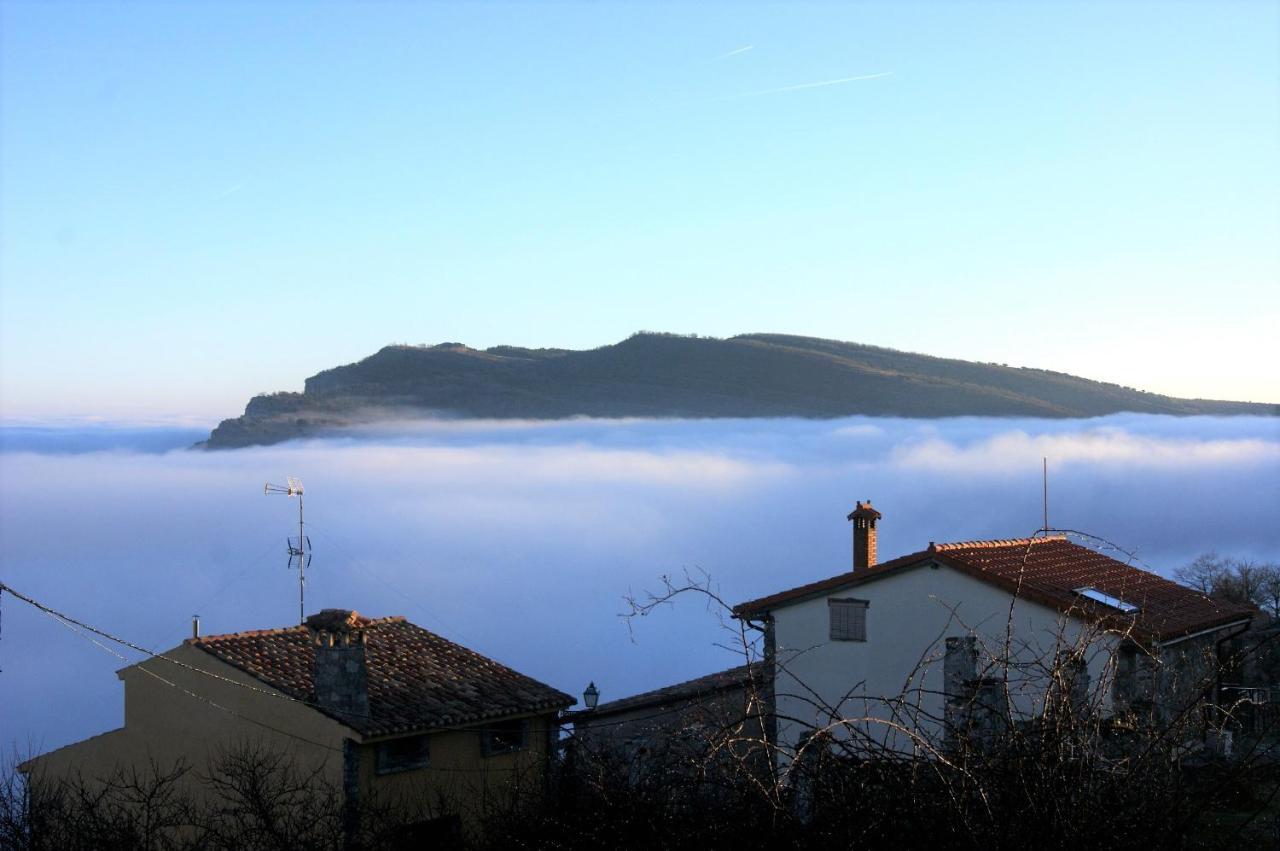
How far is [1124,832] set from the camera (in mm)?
6051

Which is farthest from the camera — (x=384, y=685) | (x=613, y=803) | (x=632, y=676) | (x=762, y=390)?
(x=762, y=390)

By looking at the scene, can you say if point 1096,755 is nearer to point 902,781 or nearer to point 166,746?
point 902,781

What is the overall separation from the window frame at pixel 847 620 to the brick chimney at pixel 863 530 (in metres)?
3.60

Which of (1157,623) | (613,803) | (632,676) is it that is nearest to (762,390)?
(632,676)

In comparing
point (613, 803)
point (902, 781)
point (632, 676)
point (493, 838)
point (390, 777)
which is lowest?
point (632, 676)

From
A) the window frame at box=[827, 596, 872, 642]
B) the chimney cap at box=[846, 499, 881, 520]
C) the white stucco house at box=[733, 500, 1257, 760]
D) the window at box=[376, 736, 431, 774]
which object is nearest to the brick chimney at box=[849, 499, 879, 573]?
the chimney cap at box=[846, 499, 881, 520]

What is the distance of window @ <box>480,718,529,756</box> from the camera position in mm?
20109

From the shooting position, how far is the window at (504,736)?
20.1m

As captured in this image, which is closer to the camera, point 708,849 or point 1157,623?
point 708,849

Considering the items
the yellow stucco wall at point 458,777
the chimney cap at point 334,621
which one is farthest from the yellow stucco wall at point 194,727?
the chimney cap at point 334,621

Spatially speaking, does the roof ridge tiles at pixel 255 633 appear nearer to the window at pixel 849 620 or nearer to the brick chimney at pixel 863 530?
the window at pixel 849 620

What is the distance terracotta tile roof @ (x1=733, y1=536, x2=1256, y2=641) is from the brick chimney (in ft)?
8.08

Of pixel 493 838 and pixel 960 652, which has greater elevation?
pixel 960 652

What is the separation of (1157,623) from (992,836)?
14184mm
